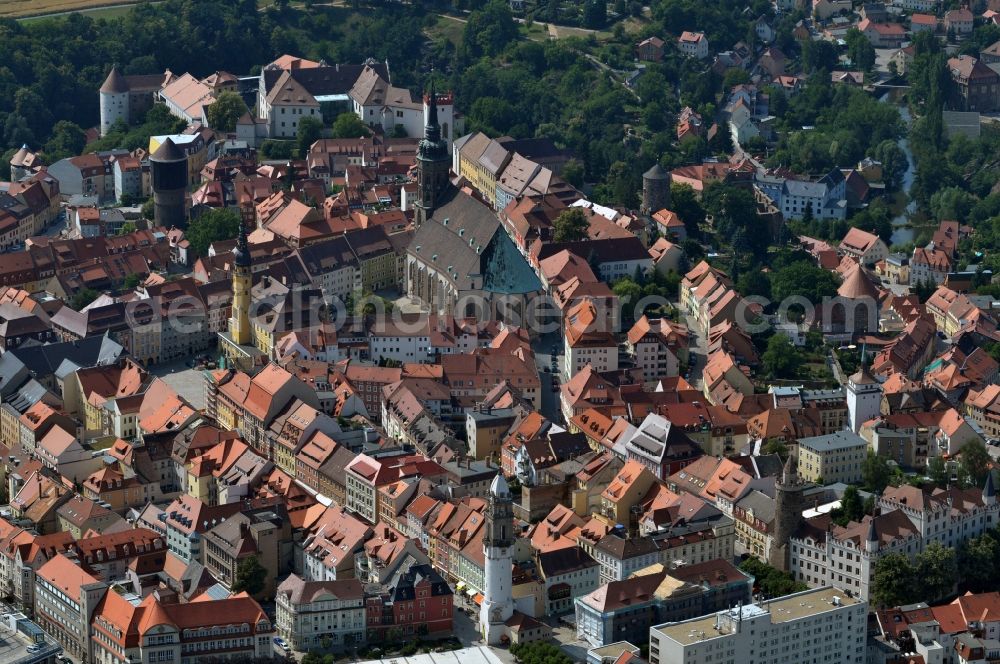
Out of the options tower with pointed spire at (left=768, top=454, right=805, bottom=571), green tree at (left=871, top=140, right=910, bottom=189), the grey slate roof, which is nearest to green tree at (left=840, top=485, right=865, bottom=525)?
tower with pointed spire at (left=768, top=454, right=805, bottom=571)

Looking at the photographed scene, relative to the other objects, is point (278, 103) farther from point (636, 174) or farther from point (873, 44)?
point (873, 44)

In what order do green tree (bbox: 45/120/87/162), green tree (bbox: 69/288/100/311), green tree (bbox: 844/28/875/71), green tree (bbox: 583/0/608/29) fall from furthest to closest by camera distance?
1. green tree (bbox: 583/0/608/29)
2. green tree (bbox: 844/28/875/71)
3. green tree (bbox: 45/120/87/162)
4. green tree (bbox: 69/288/100/311)

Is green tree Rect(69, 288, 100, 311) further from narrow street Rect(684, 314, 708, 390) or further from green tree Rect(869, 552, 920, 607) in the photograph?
green tree Rect(869, 552, 920, 607)

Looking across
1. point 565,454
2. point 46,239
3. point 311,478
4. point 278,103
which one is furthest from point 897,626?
point 278,103

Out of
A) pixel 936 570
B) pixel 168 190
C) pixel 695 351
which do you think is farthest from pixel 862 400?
pixel 168 190

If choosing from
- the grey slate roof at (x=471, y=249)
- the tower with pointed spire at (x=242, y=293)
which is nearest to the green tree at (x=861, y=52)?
the grey slate roof at (x=471, y=249)

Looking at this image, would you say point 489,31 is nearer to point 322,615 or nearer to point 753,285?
point 753,285

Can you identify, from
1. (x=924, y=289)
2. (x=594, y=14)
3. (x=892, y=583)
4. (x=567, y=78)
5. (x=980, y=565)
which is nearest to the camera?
(x=892, y=583)
